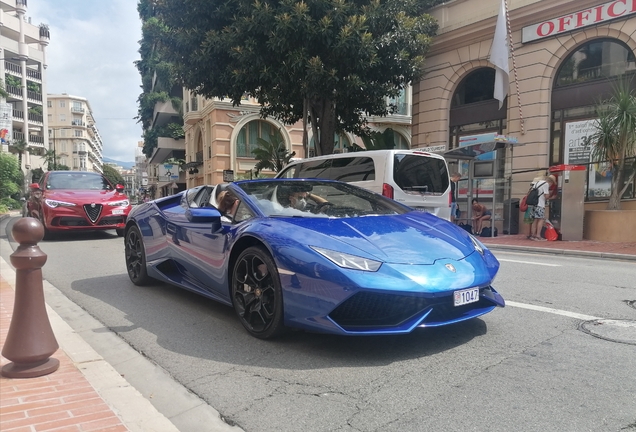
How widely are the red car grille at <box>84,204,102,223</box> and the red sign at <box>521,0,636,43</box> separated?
13.3m

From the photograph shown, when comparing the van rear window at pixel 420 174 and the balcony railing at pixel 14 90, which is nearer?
the van rear window at pixel 420 174

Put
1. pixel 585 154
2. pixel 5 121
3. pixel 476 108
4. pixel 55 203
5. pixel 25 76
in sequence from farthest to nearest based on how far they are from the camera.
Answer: pixel 25 76, pixel 5 121, pixel 476 108, pixel 585 154, pixel 55 203

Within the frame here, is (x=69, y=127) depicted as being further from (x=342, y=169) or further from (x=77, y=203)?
(x=342, y=169)

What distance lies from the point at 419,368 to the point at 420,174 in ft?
20.8

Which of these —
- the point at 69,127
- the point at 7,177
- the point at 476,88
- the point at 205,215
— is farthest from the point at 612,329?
the point at 69,127

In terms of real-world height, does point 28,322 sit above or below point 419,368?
above

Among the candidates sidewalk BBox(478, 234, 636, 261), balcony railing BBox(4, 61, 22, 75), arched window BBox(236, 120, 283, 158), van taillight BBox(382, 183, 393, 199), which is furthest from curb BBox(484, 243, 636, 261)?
balcony railing BBox(4, 61, 22, 75)

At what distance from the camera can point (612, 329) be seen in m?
3.88

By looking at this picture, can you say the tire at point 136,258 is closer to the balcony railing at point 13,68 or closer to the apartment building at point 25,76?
the apartment building at point 25,76

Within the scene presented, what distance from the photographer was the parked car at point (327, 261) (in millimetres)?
3170

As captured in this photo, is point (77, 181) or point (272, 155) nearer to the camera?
point (77, 181)

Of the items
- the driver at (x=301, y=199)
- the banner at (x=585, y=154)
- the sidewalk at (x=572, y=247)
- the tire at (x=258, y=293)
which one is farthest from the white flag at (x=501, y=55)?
the tire at (x=258, y=293)

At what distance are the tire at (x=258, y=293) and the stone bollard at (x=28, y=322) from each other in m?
1.35

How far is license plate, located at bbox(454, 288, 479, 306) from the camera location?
3281 millimetres
